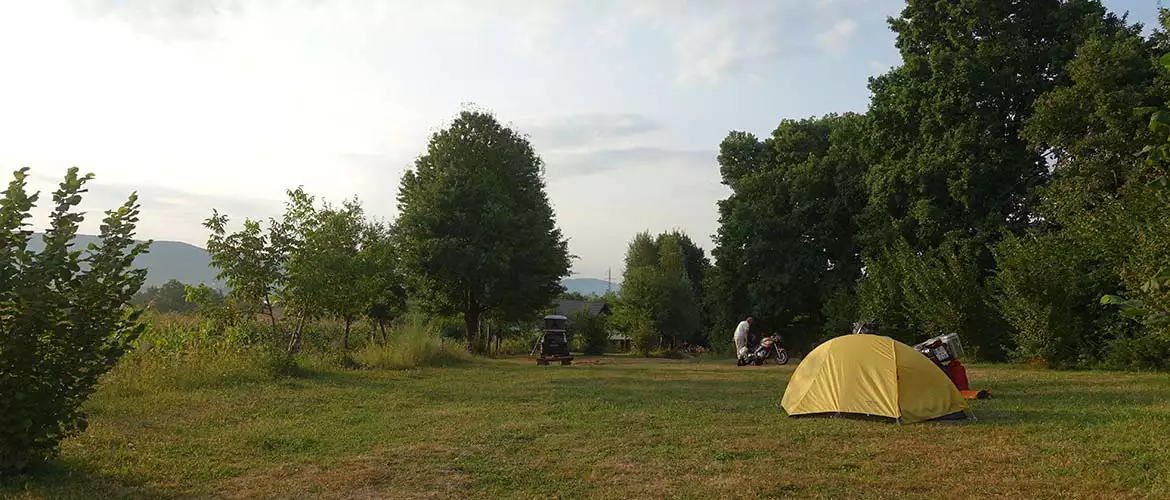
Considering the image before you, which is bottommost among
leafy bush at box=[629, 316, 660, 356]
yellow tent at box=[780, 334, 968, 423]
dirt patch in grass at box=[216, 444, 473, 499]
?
dirt patch in grass at box=[216, 444, 473, 499]

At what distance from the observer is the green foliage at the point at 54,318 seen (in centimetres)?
599

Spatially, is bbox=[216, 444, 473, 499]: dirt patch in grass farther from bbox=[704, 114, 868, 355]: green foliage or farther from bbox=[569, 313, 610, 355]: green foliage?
bbox=[569, 313, 610, 355]: green foliage

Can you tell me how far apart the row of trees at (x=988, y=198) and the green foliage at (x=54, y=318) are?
44.1ft

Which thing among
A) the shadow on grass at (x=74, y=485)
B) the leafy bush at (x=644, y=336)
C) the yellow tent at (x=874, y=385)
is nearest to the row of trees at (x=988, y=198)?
the yellow tent at (x=874, y=385)

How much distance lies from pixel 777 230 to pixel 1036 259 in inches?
503

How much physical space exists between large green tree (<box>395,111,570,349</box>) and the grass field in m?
14.9

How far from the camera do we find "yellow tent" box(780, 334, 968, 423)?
9438mm

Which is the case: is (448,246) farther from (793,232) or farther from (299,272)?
(793,232)

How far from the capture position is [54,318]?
6207 millimetres

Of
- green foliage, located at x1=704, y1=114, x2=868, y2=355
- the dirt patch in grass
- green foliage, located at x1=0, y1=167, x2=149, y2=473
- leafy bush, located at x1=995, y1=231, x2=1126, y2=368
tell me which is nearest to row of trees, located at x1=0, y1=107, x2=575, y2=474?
green foliage, located at x1=0, y1=167, x2=149, y2=473

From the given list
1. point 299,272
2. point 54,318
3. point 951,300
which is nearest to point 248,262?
point 299,272

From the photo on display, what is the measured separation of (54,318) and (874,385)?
8981mm

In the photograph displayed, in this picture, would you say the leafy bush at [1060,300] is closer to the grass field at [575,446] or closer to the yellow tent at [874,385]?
the grass field at [575,446]

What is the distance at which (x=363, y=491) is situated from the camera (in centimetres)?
605
